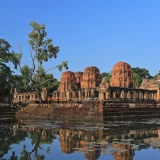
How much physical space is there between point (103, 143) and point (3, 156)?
135 inches

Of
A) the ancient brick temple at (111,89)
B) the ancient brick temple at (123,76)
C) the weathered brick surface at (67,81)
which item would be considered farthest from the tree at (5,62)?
the weathered brick surface at (67,81)

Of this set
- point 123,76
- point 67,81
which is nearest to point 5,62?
point 123,76

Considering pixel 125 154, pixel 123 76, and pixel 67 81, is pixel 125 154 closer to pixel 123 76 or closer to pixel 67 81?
pixel 123 76

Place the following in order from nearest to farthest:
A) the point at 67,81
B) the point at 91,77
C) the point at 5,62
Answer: the point at 5,62 < the point at 91,77 < the point at 67,81

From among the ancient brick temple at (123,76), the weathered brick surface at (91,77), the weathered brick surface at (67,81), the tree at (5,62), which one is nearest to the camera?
the tree at (5,62)

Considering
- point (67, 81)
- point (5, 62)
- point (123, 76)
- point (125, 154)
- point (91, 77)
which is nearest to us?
point (125, 154)

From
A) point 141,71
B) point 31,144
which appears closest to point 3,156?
point 31,144

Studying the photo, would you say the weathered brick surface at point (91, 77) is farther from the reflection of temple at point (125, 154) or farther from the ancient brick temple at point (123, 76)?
the reflection of temple at point (125, 154)

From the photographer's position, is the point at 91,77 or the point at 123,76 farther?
the point at 91,77

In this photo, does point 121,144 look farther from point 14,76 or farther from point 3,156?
point 14,76

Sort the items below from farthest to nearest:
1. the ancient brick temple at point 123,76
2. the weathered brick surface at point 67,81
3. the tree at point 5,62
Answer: the weathered brick surface at point 67,81 < the ancient brick temple at point 123,76 < the tree at point 5,62

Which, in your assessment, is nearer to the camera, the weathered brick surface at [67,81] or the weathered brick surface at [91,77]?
the weathered brick surface at [91,77]

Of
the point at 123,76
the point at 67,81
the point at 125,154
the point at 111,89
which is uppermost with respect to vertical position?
the point at 67,81

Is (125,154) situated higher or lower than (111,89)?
lower
